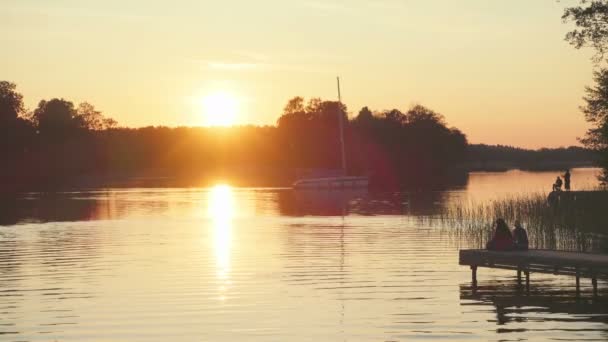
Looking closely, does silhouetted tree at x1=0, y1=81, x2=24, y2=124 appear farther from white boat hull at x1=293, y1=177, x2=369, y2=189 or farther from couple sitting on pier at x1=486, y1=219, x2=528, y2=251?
couple sitting on pier at x1=486, y1=219, x2=528, y2=251

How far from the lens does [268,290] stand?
1184 inches

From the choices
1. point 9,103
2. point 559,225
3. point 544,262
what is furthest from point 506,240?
point 9,103

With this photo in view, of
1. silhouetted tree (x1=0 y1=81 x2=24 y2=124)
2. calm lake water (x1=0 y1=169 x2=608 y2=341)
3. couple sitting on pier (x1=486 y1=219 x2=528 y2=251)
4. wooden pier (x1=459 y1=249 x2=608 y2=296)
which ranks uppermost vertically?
silhouetted tree (x1=0 y1=81 x2=24 y2=124)

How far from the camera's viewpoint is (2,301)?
92.8 feet

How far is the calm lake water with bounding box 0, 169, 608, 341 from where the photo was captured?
23.2 metres

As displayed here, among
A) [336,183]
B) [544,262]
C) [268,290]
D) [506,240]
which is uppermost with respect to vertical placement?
[336,183]

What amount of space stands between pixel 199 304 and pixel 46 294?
5.32 metres

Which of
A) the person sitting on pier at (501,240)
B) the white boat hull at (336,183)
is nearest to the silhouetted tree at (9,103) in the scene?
the white boat hull at (336,183)

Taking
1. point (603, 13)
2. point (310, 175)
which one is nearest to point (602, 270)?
point (603, 13)

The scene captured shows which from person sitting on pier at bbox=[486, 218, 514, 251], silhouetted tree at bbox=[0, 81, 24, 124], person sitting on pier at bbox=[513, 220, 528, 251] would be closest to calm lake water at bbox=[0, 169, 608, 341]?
person sitting on pier at bbox=[486, 218, 514, 251]

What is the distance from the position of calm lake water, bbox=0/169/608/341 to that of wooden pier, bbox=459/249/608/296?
0.69 meters

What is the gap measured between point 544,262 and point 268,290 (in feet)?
26.7

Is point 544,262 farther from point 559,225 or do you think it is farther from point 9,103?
point 9,103

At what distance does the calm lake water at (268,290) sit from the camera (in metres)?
23.2
